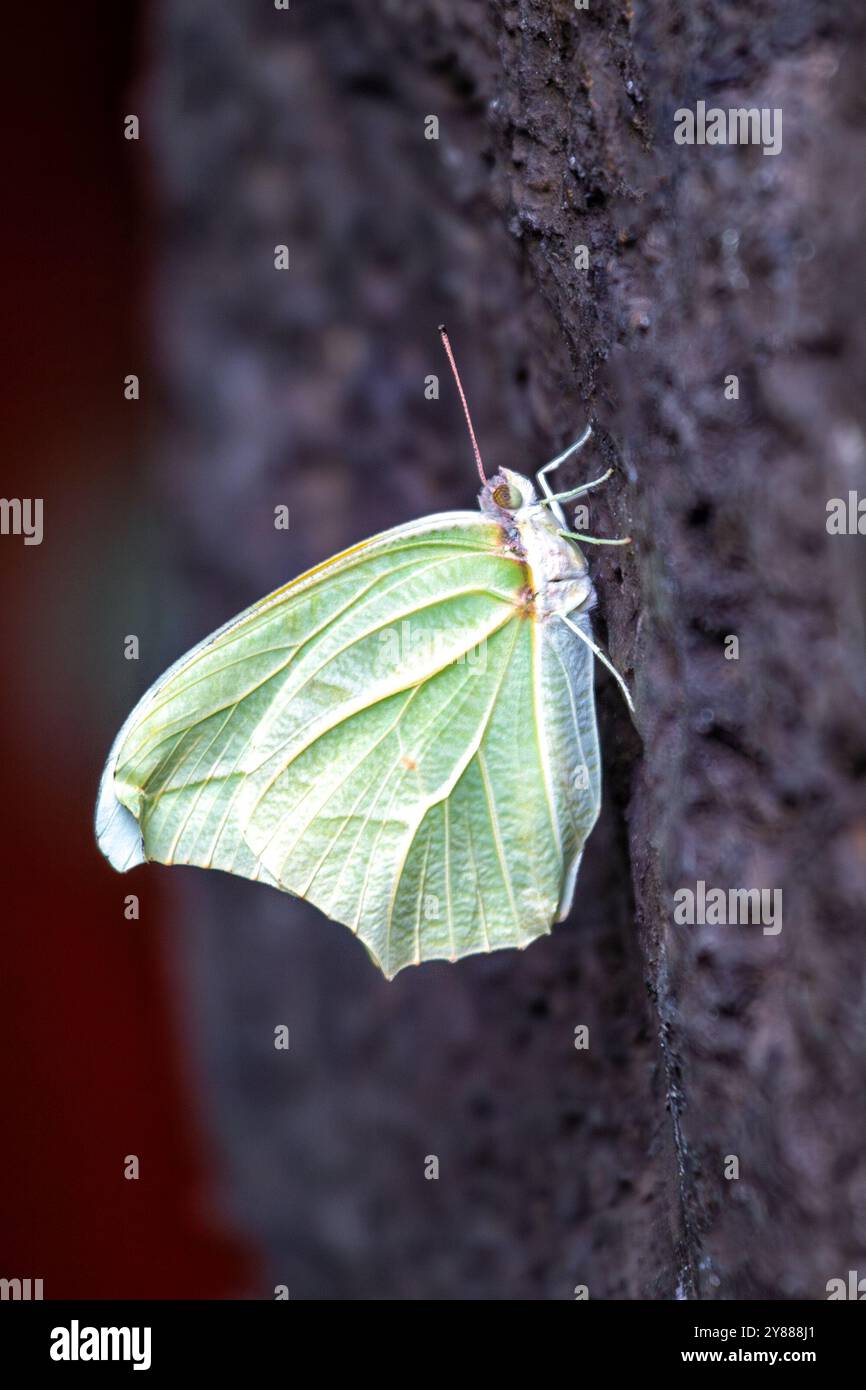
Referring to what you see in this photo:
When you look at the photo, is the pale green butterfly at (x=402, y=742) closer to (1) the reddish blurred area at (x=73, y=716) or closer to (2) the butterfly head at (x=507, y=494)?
(2) the butterfly head at (x=507, y=494)

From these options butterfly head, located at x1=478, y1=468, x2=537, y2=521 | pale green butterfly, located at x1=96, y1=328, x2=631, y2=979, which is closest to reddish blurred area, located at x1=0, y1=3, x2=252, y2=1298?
pale green butterfly, located at x1=96, y1=328, x2=631, y2=979

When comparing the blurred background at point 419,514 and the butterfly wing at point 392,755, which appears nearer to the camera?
the blurred background at point 419,514

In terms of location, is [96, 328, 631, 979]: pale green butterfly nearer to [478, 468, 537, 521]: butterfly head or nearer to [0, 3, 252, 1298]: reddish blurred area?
[478, 468, 537, 521]: butterfly head

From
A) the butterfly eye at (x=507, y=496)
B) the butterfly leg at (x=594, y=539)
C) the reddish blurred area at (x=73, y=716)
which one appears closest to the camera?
the butterfly leg at (x=594, y=539)

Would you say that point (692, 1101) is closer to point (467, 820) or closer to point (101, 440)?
point (467, 820)

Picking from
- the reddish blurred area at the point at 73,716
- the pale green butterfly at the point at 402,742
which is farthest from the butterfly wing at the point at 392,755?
the reddish blurred area at the point at 73,716

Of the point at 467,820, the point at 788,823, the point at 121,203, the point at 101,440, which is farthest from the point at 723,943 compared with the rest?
the point at 121,203

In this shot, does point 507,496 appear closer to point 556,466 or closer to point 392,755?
point 556,466
